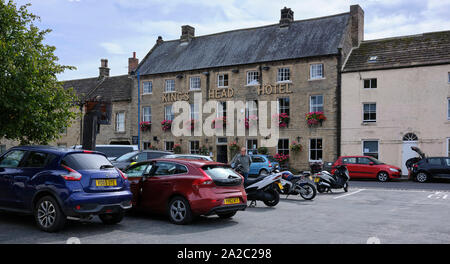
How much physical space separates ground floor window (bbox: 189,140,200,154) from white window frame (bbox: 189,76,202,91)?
444cm

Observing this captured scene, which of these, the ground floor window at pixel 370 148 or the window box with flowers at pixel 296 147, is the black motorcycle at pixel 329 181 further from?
the window box with flowers at pixel 296 147

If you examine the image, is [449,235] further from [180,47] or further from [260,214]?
[180,47]

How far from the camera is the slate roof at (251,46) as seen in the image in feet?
99.1

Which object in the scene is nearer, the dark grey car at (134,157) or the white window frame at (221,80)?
the dark grey car at (134,157)

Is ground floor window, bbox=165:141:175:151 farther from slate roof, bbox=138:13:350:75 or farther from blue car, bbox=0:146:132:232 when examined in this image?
blue car, bbox=0:146:132:232

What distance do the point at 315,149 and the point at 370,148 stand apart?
12.0 feet

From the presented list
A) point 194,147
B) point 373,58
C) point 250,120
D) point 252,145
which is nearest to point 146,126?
point 194,147

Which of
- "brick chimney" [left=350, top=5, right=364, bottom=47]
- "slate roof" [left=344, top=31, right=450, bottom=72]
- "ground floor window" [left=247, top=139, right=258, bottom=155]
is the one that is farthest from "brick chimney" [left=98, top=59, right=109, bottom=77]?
"slate roof" [left=344, top=31, right=450, bottom=72]

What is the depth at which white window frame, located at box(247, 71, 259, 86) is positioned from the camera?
31.8 meters

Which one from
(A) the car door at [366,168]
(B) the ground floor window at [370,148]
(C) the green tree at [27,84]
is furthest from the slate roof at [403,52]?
(C) the green tree at [27,84]

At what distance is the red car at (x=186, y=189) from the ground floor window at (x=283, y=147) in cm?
2049

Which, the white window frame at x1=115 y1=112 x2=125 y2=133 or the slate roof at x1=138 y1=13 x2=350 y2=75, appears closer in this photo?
the slate roof at x1=138 y1=13 x2=350 y2=75

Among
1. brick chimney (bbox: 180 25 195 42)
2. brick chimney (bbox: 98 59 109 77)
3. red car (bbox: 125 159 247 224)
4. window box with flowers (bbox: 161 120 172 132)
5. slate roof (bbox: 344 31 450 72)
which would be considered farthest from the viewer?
brick chimney (bbox: 98 59 109 77)

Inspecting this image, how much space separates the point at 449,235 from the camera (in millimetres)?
8219
